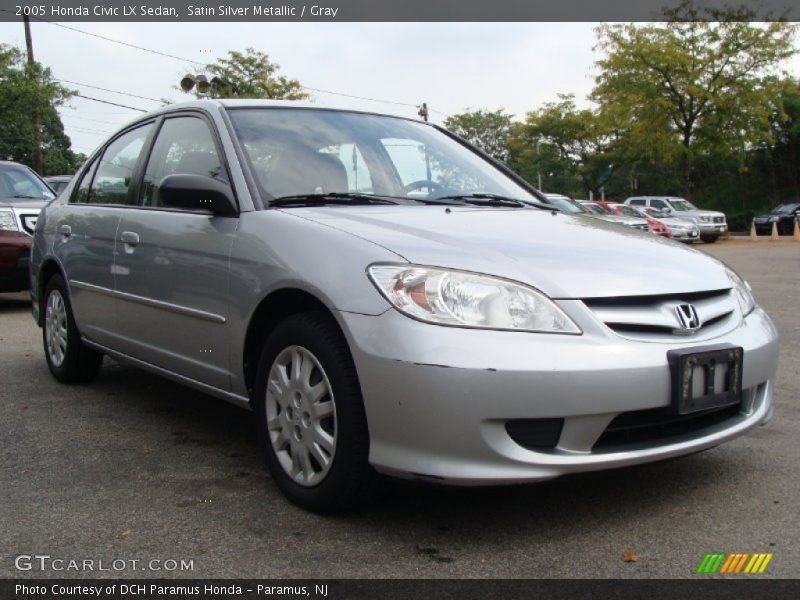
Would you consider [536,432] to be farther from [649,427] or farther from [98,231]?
[98,231]

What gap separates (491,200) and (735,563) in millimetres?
1896

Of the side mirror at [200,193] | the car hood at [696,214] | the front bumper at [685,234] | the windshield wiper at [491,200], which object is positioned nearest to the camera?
the side mirror at [200,193]

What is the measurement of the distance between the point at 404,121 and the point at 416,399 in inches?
87.7

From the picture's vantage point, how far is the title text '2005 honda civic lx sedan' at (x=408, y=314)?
262 centimetres

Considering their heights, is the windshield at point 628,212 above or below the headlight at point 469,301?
below

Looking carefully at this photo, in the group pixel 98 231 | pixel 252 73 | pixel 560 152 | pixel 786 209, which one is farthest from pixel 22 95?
pixel 560 152

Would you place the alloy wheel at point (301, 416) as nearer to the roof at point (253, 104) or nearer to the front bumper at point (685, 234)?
the roof at point (253, 104)

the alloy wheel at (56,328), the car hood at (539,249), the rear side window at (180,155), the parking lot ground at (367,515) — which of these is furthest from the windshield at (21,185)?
the car hood at (539,249)

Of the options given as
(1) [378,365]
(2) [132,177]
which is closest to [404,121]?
(2) [132,177]

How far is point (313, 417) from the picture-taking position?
9.71ft

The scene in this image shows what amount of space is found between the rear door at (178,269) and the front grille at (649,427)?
155 centimetres

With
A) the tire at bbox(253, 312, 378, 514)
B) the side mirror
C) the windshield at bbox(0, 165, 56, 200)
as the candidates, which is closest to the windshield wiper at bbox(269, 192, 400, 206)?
the side mirror

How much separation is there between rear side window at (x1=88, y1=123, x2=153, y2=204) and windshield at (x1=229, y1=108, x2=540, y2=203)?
0.94 metres

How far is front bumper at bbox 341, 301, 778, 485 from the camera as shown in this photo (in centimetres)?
256
